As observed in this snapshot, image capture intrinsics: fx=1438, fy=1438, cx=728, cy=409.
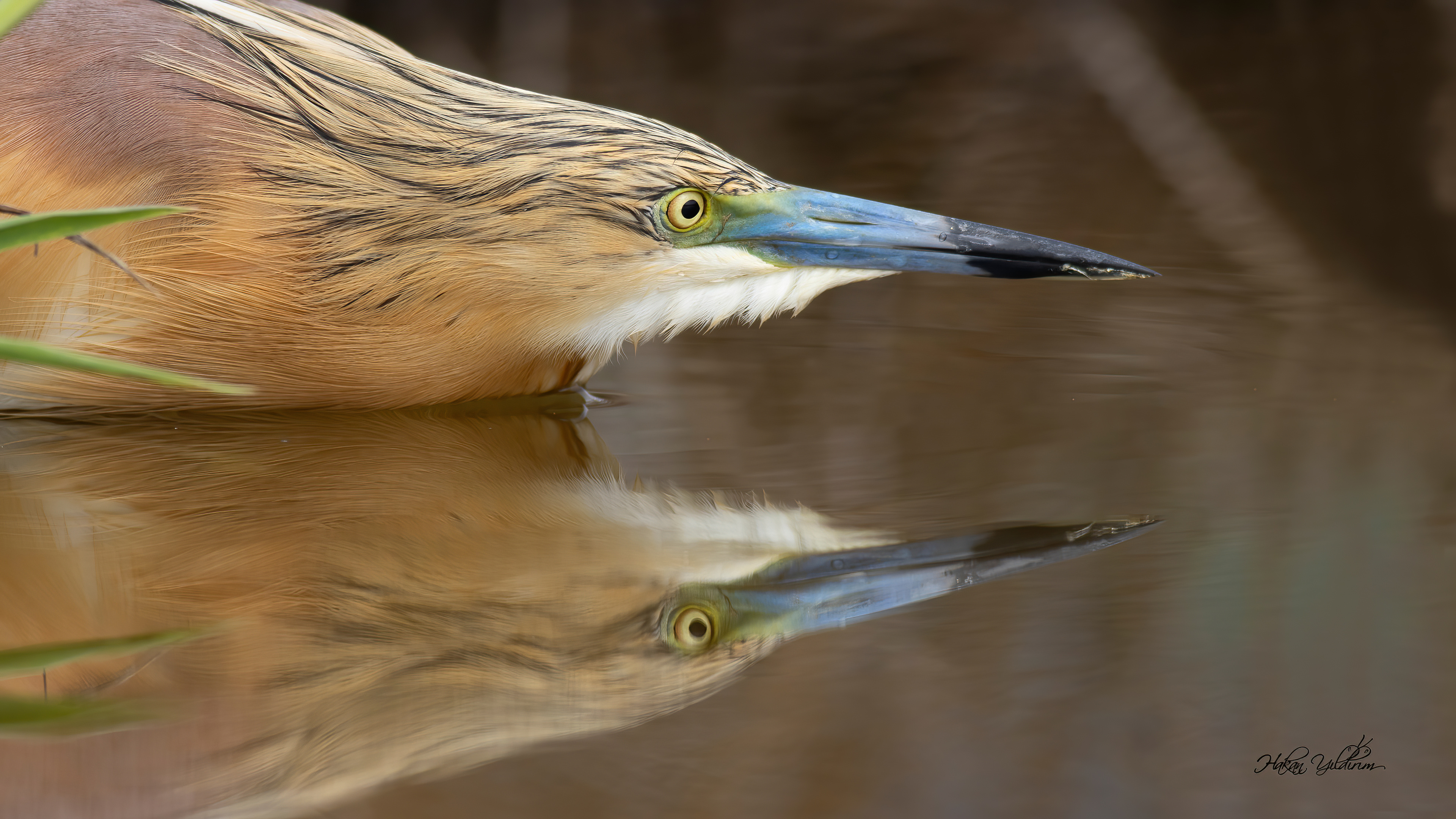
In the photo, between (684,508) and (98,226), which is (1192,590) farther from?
(98,226)

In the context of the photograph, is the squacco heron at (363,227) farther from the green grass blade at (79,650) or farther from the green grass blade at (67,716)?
the green grass blade at (67,716)

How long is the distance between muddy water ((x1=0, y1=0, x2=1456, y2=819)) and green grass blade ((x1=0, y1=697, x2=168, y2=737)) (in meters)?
0.02

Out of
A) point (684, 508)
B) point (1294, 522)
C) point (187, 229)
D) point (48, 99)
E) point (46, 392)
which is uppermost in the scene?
point (48, 99)

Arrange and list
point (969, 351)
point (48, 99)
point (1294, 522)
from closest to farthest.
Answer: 1. point (1294, 522)
2. point (48, 99)
3. point (969, 351)

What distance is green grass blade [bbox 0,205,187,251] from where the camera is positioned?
1229 mm

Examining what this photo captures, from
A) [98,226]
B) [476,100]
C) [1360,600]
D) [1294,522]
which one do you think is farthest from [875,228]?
[98,226]

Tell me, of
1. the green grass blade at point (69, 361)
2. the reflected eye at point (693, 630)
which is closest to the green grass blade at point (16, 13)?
the green grass blade at point (69, 361)

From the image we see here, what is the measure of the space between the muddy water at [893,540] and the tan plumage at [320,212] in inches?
4.0

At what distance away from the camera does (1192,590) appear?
1385mm

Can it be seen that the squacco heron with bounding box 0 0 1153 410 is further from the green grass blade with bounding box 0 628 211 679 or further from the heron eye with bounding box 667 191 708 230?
the green grass blade with bounding box 0 628 211 679

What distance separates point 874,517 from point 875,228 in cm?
62

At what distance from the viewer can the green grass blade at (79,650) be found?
118 centimetres
